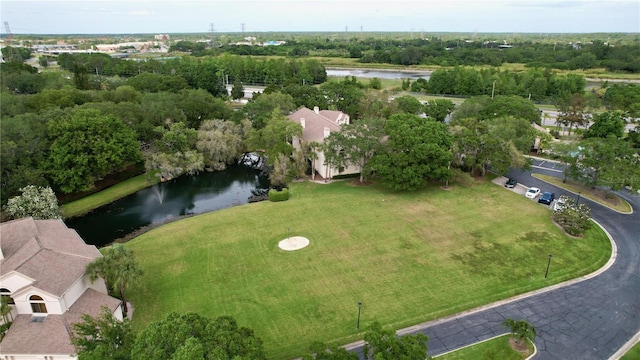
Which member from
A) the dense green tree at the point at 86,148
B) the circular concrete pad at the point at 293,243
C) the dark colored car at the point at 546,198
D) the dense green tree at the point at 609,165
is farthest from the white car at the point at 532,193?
the dense green tree at the point at 86,148

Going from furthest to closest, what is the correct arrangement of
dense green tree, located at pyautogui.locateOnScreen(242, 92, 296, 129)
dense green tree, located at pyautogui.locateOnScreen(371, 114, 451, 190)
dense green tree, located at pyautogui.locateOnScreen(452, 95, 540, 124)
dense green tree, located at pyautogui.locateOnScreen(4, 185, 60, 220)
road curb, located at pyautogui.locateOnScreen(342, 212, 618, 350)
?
dense green tree, located at pyautogui.locateOnScreen(452, 95, 540, 124) → dense green tree, located at pyautogui.locateOnScreen(242, 92, 296, 129) → dense green tree, located at pyautogui.locateOnScreen(371, 114, 451, 190) → dense green tree, located at pyautogui.locateOnScreen(4, 185, 60, 220) → road curb, located at pyautogui.locateOnScreen(342, 212, 618, 350)

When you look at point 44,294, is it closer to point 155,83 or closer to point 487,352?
point 487,352

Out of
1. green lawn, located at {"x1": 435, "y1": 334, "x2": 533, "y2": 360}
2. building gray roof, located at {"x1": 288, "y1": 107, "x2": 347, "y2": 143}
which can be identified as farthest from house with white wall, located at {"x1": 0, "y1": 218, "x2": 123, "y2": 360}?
building gray roof, located at {"x1": 288, "y1": 107, "x2": 347, "y2": 143}

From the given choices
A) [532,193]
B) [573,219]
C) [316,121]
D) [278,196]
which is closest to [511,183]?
[532,193]

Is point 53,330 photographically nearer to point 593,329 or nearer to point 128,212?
point 128,212

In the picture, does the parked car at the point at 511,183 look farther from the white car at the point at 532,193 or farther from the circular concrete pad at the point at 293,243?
the circular concrete pad at the point at 293,243

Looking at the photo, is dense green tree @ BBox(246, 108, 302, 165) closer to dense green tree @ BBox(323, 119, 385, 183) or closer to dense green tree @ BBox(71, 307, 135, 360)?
dense green tree @ BBox(323, 119, 385, 183)

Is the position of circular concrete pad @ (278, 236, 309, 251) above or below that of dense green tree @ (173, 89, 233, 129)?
below
